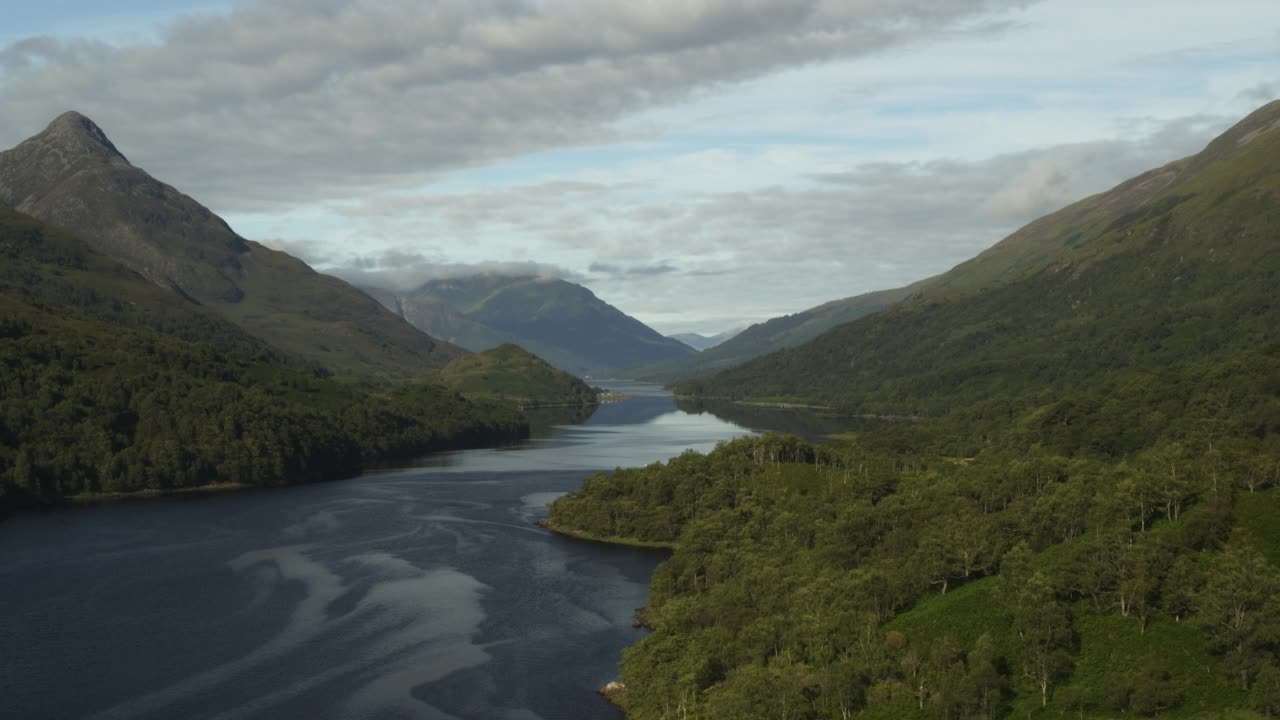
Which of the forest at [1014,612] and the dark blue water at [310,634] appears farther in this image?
the dark blue water at [310,634]

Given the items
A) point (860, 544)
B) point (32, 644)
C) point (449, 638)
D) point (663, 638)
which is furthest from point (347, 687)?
point (860, 544)

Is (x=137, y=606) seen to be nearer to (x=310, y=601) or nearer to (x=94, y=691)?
(x=310, y=601)

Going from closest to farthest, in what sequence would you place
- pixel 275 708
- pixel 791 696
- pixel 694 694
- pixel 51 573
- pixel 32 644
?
pixel 791 696, pixel 694 694, pixel 275 708, pixel 32 644, pixel 51 573

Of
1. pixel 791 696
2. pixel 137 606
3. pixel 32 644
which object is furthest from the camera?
pixel 137 606

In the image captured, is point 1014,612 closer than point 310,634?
Yes

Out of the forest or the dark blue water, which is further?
the dark blue water

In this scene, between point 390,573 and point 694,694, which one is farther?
point 390,573

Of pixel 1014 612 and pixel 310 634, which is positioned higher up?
pixel 1014 612

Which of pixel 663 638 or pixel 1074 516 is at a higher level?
pixel 1074 516

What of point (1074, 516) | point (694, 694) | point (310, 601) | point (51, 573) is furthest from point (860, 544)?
point (51, 573)
